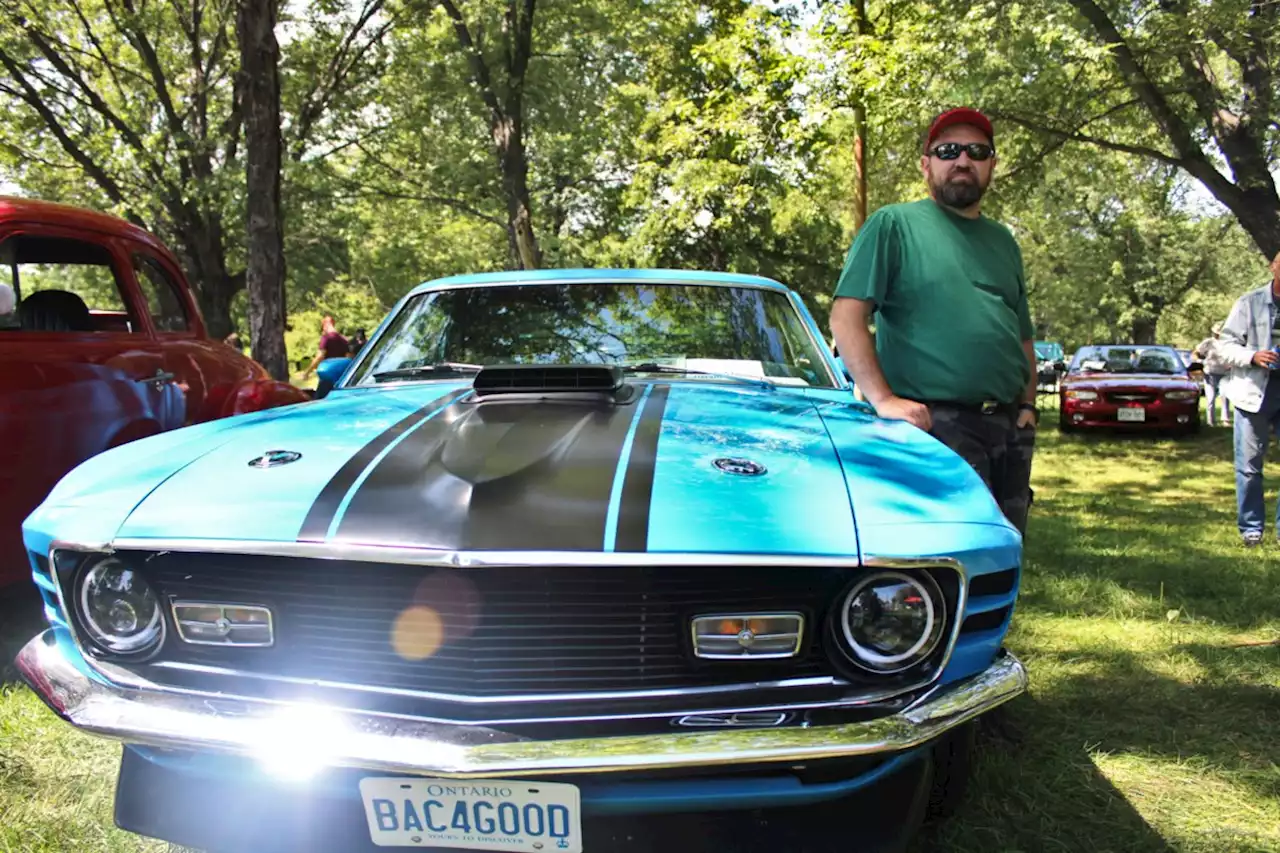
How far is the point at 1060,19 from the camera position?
9984mm

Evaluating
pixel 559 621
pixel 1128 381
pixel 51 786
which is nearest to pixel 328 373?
pixel 51 786

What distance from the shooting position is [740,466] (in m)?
2.03

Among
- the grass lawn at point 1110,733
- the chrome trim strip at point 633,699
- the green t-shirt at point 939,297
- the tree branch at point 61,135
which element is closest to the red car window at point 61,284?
the grass lawn at point 1110,733

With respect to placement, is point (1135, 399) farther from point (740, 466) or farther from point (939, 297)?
point (740, 466)

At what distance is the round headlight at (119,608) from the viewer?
1904 mm

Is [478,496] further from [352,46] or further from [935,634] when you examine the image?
[352,46]

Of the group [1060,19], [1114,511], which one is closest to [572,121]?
[1060,19]

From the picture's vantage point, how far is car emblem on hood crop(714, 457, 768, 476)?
1993mm

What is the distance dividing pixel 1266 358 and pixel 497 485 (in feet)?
16.3

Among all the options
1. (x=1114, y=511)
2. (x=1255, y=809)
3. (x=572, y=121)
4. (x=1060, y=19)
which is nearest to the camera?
(x=1255, y=809)

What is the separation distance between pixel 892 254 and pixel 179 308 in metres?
4.06

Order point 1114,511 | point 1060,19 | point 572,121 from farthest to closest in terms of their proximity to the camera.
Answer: point 572,121 → point 1060,19 → point 1114,511

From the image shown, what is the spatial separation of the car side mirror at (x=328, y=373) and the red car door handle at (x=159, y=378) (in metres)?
1.37

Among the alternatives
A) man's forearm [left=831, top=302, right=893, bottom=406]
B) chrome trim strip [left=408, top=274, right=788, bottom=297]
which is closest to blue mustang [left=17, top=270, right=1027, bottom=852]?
man's forearm [left=831, top=302, right=893, bottom=406]
